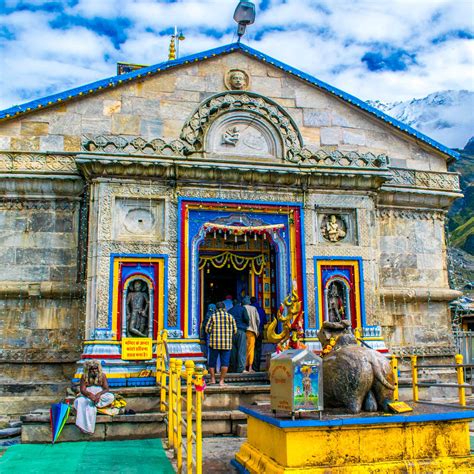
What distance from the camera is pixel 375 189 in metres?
14.2

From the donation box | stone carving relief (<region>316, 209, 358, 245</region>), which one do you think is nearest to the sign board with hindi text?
stone carving relief (<region>316, 209, 358, 245</region>)

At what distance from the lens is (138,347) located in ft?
39.1

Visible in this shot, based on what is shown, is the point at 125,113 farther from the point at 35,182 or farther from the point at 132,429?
the point at 132,429

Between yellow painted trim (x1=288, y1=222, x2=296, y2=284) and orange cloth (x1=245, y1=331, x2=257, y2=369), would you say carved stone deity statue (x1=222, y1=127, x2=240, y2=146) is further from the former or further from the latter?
orange cloth (x1=245, y1=331, x2=257, y2=369)

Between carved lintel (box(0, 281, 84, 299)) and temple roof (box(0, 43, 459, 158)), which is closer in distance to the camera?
carved lintel (box(0, 281, 84, 299))

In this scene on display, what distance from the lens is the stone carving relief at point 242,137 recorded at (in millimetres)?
13797

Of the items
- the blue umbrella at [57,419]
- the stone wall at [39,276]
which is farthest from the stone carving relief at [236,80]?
the blue umbrella at [57,419]

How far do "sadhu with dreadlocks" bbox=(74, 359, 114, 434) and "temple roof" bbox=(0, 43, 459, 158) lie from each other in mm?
6594

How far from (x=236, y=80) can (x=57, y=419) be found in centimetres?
884

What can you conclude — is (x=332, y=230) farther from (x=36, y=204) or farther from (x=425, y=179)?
(x=36, y=204)

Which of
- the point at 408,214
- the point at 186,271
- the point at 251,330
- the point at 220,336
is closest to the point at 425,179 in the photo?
the point at 408,214

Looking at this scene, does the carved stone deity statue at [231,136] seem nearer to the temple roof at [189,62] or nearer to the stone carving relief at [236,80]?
the stone carving relief at [236,80]

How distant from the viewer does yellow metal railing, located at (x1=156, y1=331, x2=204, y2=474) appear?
6.57m

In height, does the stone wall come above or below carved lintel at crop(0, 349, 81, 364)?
above
